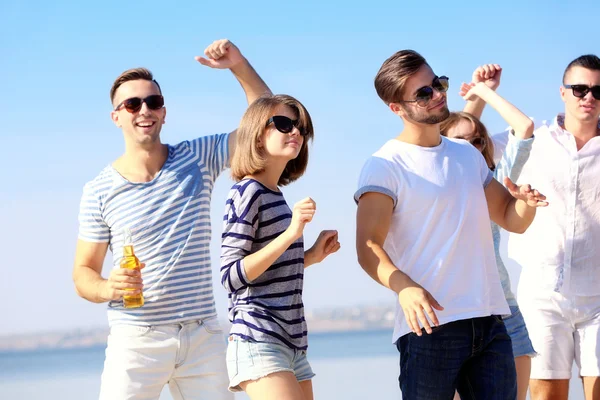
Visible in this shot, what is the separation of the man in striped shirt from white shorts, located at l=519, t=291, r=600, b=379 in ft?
7.38

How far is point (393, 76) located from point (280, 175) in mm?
743

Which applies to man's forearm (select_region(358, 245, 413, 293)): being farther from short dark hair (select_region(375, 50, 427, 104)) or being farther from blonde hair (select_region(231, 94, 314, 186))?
short dark hair (select_region(375, 50, 427, 104))

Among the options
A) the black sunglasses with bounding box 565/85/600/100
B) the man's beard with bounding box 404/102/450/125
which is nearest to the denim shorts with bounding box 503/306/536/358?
the black sunglasses with bounding box 565/85/600/100

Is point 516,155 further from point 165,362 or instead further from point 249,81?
point 165,362

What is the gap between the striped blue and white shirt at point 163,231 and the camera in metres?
5.09

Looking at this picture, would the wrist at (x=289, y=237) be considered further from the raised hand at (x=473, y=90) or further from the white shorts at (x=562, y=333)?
the white shorts at (x=562, y=333)

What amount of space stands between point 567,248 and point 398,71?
2.09 metres

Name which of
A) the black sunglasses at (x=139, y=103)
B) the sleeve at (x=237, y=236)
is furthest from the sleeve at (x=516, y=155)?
the black sunglasses at (x=139, y=103)

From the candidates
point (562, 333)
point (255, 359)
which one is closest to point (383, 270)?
point (255, 359)

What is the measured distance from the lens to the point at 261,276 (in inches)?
172

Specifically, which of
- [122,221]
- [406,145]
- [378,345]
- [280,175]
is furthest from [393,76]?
[378,345]

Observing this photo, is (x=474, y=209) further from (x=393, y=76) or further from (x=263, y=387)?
(x=263, y=387)

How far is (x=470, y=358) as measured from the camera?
14.6 ft

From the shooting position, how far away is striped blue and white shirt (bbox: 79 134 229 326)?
16.7 feet
